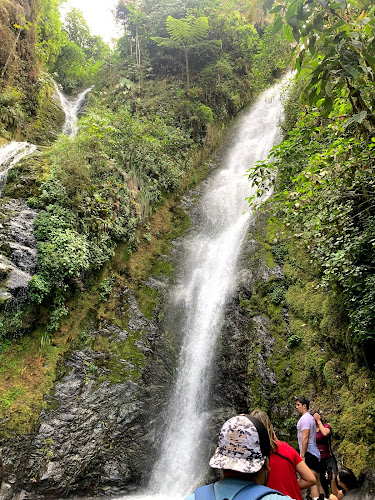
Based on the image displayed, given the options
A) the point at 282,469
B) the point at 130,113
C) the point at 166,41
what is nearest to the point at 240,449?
the point at 282,469

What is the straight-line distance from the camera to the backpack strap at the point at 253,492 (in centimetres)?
145

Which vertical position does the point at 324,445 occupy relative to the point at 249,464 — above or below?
below

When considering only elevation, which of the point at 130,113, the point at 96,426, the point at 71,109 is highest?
the point at 71,109

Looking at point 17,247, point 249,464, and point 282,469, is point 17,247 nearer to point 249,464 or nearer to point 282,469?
point 282,469

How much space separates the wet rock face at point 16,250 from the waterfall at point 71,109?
26.2ft

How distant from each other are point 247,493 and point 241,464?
14 cm

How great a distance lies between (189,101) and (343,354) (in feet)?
50.7

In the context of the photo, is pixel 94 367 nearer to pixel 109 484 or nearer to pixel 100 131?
pixel 109 484

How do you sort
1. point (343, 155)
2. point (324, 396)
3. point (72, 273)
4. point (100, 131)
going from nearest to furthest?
1. point (343, 155)
2. point (324, 396)
3. point (72, 273)
4. point (100, 131)

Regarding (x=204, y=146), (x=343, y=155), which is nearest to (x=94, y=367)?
(x=343, y=155)

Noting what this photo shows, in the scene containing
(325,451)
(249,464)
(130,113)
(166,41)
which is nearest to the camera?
(249,464)

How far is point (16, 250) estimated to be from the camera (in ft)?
25.7

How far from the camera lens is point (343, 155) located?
5766mm

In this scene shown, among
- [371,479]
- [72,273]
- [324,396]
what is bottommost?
[371,479]
